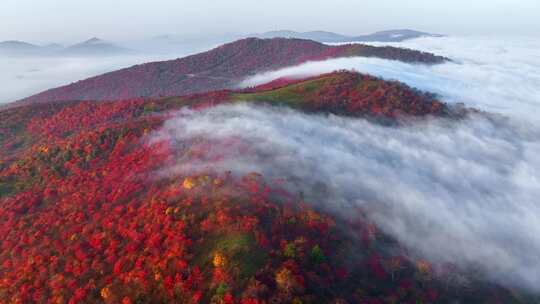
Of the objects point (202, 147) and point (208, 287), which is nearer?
point (208, 287)

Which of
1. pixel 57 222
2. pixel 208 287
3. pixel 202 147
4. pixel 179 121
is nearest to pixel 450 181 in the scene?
pixel 202 147

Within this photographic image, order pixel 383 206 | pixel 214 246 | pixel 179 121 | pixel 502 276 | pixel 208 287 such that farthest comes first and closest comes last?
pixel 179 121
pixel 383 206
pixel 502 276
pixel 214 246
pixel 208 287

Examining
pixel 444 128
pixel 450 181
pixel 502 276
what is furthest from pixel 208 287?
pixel 444 128

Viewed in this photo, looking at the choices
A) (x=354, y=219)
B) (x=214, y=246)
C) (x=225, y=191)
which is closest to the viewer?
(x=214, y=246)

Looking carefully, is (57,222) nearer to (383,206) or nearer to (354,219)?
(354,219)

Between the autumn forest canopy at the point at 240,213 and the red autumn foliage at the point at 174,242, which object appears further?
the autumn forest canopy at the point at 240,213

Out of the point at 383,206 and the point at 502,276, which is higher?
the point at 383,206

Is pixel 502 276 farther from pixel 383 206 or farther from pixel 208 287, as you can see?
pixel 208 287

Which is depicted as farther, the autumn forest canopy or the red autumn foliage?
the autumn forest canopy

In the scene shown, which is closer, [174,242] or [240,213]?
[174,242]

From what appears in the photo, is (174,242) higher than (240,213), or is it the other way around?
(240,213)

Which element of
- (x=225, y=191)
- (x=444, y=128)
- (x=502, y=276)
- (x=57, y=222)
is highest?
A: (x=225, y=191)
